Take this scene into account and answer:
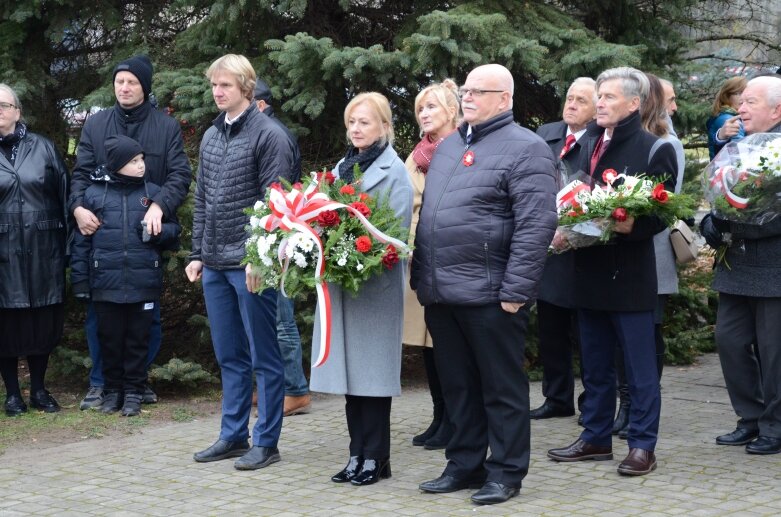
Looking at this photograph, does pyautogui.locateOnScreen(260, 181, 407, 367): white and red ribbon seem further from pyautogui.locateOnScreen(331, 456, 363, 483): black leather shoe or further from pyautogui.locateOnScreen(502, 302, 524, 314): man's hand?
pyautogui.locateOnScreen(331, 456, 363, 483): black leather shoe

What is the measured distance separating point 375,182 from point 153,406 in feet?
9.78

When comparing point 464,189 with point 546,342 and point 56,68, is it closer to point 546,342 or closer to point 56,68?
point 546,342

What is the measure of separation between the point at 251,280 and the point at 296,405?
1.95 meters

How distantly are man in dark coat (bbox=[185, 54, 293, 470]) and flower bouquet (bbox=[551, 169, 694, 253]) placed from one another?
5.20 feet

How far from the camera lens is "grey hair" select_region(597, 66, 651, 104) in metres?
5.98

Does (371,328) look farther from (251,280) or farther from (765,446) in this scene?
(765,446)

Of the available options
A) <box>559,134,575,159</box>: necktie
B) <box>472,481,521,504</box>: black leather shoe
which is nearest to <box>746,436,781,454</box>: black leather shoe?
<box>472,481,521,504</box>: black leather shoe

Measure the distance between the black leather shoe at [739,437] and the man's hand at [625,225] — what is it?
67.3 inches

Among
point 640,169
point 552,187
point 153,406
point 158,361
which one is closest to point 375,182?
point 552,187

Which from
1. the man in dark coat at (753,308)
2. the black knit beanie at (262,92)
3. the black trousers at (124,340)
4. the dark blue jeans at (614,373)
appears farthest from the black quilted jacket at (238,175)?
the man in dark coat at (753,308)

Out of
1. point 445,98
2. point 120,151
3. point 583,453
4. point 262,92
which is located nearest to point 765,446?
point 583,453

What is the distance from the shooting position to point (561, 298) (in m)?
7.15

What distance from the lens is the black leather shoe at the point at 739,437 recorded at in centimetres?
665

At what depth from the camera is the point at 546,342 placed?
24.7 feet
